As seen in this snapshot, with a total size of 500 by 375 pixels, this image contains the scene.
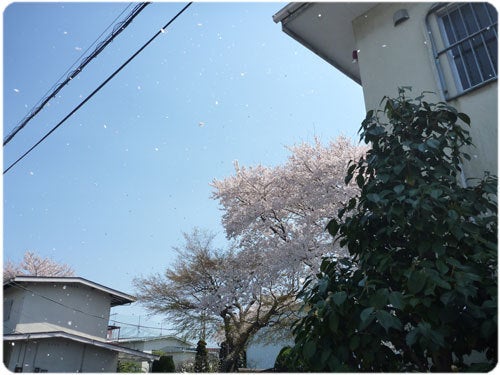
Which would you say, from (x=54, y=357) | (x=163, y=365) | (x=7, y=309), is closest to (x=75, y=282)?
(x=7, y=309)

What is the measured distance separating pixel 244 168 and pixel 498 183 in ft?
29.9

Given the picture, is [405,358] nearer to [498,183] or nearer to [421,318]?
[421,318]

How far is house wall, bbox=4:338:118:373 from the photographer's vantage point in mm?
9047

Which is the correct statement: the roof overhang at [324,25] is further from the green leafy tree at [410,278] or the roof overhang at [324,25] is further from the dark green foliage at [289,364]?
the dark green foliage at [289,364]

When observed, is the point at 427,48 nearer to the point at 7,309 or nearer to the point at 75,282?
the point at 75,282

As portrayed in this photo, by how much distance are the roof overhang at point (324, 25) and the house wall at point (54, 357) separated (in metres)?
9.44

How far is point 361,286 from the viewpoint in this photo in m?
1.88

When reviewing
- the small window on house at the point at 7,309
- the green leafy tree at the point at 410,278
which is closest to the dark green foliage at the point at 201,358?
the small window on house at the point at 7,309

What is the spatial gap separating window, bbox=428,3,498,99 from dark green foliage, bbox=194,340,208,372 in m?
10.3

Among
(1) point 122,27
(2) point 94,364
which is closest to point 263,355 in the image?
(2) point 94,364

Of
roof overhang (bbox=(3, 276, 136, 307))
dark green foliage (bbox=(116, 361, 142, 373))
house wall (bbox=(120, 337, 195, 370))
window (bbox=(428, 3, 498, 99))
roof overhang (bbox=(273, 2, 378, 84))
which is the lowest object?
dark green foliage (bbox=(116, 361, 142, 373))

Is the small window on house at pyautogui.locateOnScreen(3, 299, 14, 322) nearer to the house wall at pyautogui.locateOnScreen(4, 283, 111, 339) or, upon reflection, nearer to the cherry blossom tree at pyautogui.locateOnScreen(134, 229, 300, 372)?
the house wall at pyautogui.locateOnScreen(4, 283, 111, 339)

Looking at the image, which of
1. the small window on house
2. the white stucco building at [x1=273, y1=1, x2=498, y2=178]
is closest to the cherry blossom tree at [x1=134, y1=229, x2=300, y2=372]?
the small window on house

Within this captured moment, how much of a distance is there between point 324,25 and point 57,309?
33.8 feet
